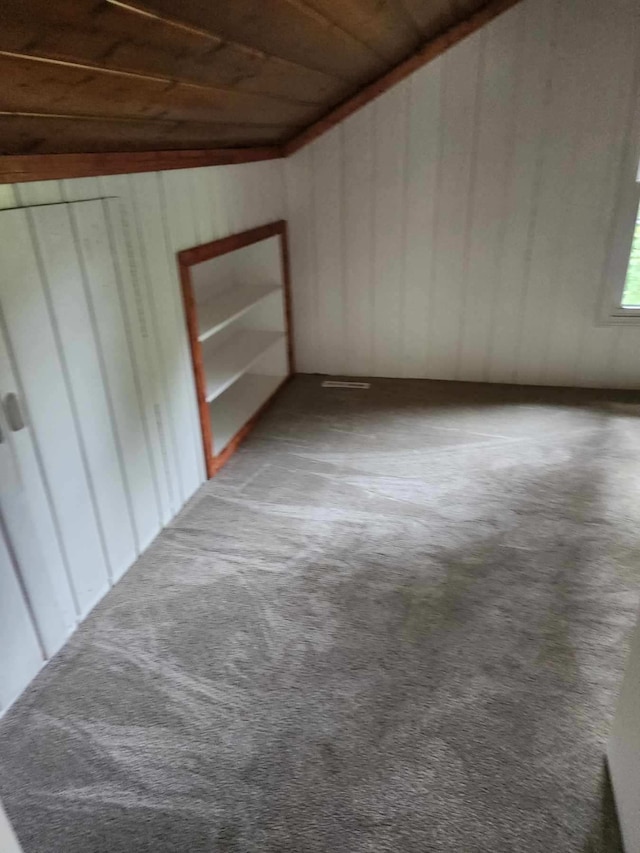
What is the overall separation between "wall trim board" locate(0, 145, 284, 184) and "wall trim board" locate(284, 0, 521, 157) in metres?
0.69

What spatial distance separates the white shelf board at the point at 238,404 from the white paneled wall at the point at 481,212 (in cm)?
38

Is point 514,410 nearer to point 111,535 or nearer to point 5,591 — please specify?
point 111,535

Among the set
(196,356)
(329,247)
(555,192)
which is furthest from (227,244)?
(555,192)

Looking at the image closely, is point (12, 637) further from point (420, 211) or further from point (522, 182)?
point (522, 182)

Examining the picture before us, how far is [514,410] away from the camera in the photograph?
3.26 metres

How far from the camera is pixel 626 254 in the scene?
3123 mm

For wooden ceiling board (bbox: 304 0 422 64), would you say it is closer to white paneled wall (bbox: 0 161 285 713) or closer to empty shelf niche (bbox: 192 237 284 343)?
white paneled wall (bbox: 0 161 285 713)

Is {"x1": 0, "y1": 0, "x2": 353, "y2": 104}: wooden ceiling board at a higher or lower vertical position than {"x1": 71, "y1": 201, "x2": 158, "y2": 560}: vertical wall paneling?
higher

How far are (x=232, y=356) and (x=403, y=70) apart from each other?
5.55 feet

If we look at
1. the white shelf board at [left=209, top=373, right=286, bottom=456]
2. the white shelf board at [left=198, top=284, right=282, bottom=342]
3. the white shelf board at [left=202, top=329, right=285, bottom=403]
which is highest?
the white shelf board at [left=198, top=284, right=282, bottom=342]

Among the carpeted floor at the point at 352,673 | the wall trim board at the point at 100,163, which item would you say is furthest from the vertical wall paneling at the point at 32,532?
the wall trim board at the point at 100,163

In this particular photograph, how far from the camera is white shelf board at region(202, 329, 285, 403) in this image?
2.87 metres

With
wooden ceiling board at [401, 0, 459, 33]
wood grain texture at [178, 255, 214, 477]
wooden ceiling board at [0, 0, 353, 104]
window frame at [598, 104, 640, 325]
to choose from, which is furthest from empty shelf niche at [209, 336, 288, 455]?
window frame at [598, 104, 640, 325]

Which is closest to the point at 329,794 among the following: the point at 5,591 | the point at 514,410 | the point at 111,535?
the point at 5,591
